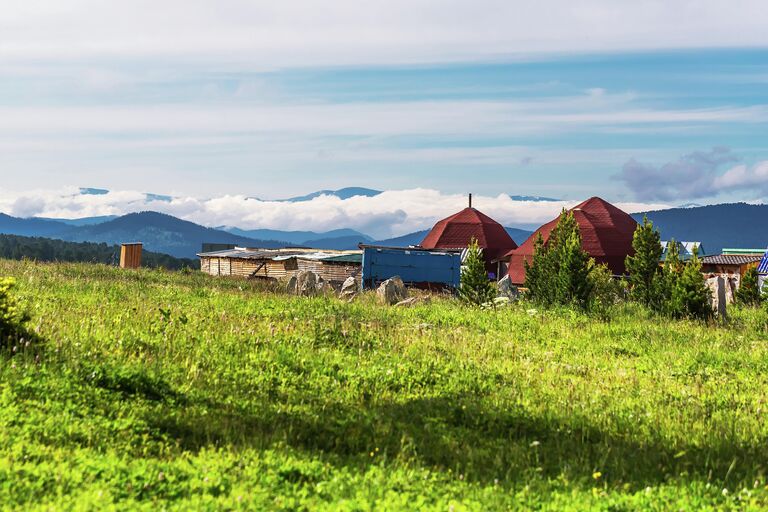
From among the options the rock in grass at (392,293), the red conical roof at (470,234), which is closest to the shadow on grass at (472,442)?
the rock in grass at (392,293)

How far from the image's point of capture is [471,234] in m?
63.8

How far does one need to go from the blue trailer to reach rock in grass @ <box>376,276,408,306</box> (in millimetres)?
7252

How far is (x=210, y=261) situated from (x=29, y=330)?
120 ft

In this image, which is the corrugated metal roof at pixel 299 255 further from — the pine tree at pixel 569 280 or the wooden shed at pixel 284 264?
the pine tree at pixel 569 280

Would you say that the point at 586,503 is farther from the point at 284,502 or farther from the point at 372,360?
the point at 372,360

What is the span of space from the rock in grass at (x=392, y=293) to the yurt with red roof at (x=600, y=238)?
2910cm

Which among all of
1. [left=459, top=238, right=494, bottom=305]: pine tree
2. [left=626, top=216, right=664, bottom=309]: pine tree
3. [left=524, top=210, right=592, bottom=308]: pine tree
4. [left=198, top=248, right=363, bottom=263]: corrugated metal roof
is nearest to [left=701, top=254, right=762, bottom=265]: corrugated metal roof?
[left=626, top=216, right=664, bottom=309]: pine tree

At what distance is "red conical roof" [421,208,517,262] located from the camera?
63375mm

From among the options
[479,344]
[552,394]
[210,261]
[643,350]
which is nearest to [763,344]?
[643,350]

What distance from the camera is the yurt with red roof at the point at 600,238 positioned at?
2132 inches

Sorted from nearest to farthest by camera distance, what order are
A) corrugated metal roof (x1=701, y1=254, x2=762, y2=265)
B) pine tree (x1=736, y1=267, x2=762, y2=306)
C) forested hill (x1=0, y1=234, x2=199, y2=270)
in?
pine tree (x1=736, y1=267, x2=762, y2=306) → corrugated metal roof (x1=701, y1=254, x2=762, y2=265) → forested hill (x1=0, y1=234, x2=199, y2=270)

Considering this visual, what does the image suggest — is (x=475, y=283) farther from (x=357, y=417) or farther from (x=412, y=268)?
(x=357, y=417)

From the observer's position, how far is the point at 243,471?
22.1ft

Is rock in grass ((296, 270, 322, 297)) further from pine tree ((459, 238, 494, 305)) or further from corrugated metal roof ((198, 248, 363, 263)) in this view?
corrugated metal roof ((198, 248, 363, 263))
